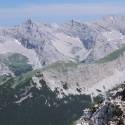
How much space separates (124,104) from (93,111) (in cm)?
479

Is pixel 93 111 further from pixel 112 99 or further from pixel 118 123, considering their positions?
pixel 118 123

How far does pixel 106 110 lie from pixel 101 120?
0.65 metres

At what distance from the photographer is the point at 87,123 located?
29109mm

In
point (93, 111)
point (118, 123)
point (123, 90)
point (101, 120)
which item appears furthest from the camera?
point (93, 111)

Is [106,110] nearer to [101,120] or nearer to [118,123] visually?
[101,120]

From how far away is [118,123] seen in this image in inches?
1001

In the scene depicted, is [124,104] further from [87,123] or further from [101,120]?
[87,123]

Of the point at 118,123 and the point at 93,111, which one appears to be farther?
the point at 93,111

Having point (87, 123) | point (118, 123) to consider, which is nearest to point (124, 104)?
point (118, 123)

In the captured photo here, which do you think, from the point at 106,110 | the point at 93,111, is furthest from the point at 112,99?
the point at 93,111

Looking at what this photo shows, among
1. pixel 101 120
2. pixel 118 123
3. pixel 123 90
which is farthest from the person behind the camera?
pixel 123 90

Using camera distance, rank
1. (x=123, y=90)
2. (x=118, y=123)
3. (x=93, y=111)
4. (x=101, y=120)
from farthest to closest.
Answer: (x=93, y=111), (x=123, y=90), (x=101, y=120), (x=118, y=123)

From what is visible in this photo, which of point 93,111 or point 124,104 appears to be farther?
point 93,111

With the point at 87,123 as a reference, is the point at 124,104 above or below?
above
